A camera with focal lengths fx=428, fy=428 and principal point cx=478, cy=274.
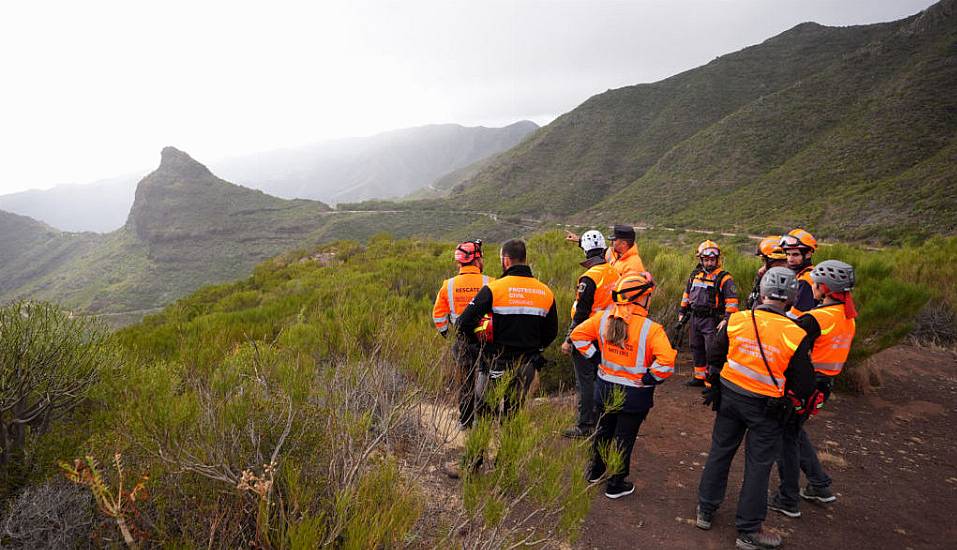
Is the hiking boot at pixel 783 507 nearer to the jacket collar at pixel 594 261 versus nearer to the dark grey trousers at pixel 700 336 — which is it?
the dark grey trousers at pixel 700 336

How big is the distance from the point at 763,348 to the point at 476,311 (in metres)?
2.05

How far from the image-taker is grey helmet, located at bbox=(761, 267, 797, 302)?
288 cm

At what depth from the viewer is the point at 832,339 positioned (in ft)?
11.0

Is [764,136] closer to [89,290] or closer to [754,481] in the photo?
[754,481]

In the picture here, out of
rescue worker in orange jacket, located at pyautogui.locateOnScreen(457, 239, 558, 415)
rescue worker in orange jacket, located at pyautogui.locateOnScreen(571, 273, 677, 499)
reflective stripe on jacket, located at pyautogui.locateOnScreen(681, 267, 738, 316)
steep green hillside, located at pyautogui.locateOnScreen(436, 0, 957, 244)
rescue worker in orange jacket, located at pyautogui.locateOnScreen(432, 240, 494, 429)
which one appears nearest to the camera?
rescue worker in orange jacket, located at pyautogui.locateOnScreen(571, 273, 677, 499)

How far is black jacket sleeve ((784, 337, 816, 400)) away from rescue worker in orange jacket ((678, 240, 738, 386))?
2.55 m

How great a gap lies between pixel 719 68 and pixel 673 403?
73.5m

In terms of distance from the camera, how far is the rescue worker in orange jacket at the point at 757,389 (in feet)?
9.31

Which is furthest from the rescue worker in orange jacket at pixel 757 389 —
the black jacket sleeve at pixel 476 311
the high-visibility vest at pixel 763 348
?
the black jacket sleeve at pixel 476 311

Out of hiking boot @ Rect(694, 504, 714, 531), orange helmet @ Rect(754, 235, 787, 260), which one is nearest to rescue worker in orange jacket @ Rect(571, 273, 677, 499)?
hiking boot @ Rect(694, 504, 714, 531)

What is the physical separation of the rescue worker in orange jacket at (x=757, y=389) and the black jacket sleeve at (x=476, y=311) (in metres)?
1.76

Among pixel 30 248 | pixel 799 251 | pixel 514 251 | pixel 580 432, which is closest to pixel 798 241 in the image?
pixel 799 251

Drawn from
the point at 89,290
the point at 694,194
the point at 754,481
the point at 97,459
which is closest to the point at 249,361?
the point at 97,459

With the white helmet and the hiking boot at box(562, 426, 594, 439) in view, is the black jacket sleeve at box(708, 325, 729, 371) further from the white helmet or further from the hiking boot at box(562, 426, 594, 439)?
the white helmet
